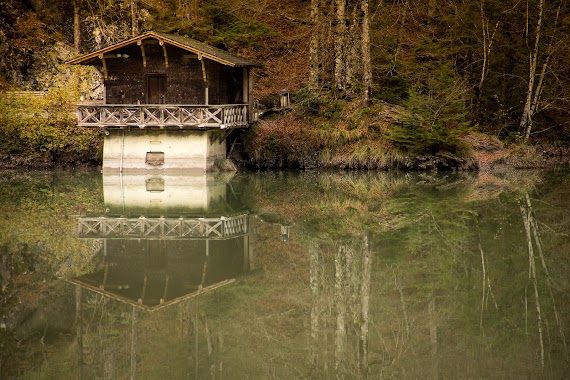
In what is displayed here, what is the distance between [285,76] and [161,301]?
22.8 metres

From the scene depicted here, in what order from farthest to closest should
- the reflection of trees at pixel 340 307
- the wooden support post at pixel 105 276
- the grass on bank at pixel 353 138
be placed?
the grass on bank at pixel 353 138 < the wooden support post at pixel 105 276 < the reflection of trees at pixel 340 307

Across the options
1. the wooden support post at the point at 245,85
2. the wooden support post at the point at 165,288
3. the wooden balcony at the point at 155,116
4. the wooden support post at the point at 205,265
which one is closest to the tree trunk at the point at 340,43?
the wooden support post at the point at 245,85

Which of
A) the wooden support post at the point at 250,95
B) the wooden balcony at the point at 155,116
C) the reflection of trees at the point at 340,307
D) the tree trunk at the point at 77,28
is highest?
the tree trunk at the point at 77,28

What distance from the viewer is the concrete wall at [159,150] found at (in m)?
28.3

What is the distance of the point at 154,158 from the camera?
28.8 metres

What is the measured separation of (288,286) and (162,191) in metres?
12.0

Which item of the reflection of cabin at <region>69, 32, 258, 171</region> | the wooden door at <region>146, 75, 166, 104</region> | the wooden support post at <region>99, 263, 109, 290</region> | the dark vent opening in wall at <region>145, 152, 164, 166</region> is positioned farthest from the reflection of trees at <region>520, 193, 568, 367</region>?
the wooden door at <region>146, 75, 166, 104</region>

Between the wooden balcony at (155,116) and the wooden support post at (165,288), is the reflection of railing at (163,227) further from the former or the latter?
the wooden balcony at (155,116)

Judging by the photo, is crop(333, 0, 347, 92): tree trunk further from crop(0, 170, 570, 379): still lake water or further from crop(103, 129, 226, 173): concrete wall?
crop(0, 170, 570, 379): still lake water

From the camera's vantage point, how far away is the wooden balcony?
89.7 ft

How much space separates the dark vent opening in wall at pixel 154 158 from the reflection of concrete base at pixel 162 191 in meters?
0.50

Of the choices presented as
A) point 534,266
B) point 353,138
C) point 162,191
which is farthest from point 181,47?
point 534,266

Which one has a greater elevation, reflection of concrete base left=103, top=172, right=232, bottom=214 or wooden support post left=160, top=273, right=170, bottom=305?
reflection of concrete base left=103, top=172, right=232, bottom=214

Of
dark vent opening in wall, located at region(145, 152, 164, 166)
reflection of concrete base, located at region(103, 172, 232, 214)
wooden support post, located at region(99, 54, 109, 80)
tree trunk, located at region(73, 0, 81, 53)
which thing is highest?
tree trunk, located at region(73, 0, 81, 53)
